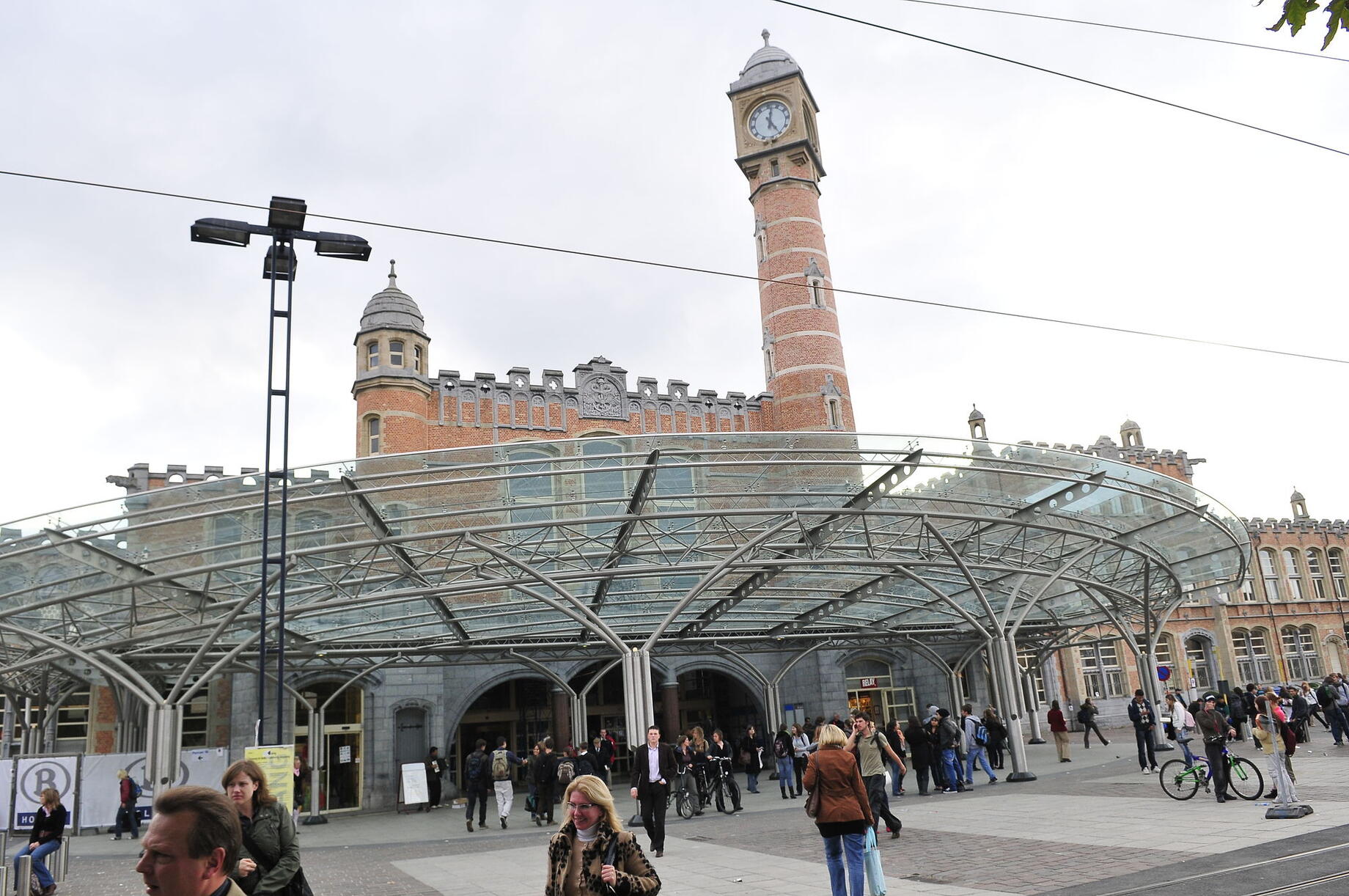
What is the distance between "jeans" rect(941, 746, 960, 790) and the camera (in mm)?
16719

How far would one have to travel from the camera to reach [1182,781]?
12.4m

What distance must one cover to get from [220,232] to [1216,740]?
12731 millimetres

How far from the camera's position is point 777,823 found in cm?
1413

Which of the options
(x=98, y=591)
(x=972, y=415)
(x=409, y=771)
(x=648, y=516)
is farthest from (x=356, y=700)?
(x=972, y=415)

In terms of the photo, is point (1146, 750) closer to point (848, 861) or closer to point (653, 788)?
point (653, 788)

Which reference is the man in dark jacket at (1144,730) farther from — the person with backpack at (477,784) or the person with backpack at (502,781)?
the person with backpack at (477,784)

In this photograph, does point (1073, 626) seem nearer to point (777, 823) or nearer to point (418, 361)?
point (777, 823)

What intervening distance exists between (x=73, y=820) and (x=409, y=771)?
6.24 meters

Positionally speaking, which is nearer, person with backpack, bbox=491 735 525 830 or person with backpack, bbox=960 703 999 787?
person with backpack, bbox=491 735 525 830

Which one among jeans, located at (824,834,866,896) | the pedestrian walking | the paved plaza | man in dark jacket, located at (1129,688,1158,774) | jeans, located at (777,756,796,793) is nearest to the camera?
jeans, located at (824,834,866,896)

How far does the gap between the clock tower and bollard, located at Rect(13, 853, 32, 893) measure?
26.3m

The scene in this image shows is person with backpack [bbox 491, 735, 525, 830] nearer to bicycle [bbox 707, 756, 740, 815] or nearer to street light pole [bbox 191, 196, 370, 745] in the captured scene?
bicycle [bbox 707, 756, 740, 815]

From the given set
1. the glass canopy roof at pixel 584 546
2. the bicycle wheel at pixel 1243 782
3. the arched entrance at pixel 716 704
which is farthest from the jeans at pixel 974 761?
the arched entrance at pixel 716 704

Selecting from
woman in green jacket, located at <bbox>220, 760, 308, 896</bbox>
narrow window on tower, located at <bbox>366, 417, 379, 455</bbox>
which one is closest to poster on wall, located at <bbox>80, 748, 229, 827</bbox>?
narrow window on tower, located at <bbox>366, 417, 379, 455</bbox>
